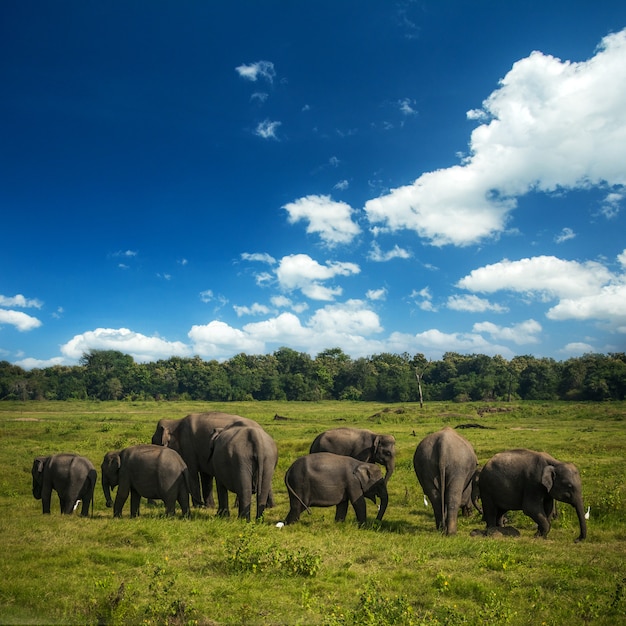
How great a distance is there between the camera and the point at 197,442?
16250 mm

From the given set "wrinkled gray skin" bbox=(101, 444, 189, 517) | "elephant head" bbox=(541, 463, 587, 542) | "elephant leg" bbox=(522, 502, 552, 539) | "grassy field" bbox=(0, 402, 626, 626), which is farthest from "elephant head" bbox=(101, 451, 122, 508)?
"elephant head" bbox=(541, 463, 587, 542)

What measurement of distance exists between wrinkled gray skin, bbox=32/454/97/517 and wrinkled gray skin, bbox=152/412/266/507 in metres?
3.01

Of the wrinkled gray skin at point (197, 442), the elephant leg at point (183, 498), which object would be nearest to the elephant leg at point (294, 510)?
the elephant leg at point (183, 498)

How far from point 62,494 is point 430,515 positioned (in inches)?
391

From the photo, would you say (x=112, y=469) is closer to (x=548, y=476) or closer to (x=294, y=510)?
(x=294, y=510)

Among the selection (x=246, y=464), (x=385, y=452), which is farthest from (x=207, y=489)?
(x=385, y=452)

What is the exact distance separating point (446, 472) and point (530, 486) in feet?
6.23

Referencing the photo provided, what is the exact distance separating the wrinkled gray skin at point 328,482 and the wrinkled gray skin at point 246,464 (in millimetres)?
780

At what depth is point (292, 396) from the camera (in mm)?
98312

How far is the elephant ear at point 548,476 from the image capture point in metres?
11.5

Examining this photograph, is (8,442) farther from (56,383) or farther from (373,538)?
(56,383)

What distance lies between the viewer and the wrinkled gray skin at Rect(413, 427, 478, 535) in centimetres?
1203

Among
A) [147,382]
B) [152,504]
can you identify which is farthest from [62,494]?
[147,382]

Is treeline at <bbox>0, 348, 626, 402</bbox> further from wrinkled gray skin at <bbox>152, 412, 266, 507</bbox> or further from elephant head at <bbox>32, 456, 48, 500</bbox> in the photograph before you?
elephant head at <bbox>32, 456, 48, 500</bbox>
